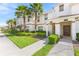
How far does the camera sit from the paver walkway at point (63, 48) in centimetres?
799

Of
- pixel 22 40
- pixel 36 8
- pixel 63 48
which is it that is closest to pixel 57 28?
pixel 63 48

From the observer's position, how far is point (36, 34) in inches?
382

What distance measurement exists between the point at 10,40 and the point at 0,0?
301 centimetres

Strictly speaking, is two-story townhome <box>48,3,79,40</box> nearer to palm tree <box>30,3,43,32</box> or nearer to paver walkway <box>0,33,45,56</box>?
palm tree <box>30,3,43,32</box>

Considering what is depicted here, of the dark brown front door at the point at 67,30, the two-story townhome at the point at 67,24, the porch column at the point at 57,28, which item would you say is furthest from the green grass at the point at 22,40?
the dark brown front door at the point at 67,30

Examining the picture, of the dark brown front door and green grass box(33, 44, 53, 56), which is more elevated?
the dark brown front door

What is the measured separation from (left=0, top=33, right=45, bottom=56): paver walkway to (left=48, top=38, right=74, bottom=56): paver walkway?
0.82 metres

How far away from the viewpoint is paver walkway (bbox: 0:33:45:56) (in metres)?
8.06

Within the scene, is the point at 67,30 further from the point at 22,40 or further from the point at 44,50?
the point at 22,40

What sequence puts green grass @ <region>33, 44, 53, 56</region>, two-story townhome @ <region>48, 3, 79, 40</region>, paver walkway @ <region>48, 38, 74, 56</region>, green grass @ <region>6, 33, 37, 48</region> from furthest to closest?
two-story townhome @ <region>48, 3, 79, 40</region>
green grass @ <region>6, 33, 37, 48</region>
paver walkway @ <region>48, 38, 74, 56</region>
green grass @ <region>33, 44, 53, 56</region>

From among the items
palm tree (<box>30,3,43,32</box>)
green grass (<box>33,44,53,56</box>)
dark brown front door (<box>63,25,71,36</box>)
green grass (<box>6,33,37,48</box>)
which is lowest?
green grass (<box>33,44,53,56</box>)

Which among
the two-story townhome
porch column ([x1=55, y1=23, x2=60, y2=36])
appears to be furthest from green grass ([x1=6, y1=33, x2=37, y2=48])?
porch column ([x1=55, y1=23, x2=60, y2=36])

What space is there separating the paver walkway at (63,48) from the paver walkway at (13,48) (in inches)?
32.3

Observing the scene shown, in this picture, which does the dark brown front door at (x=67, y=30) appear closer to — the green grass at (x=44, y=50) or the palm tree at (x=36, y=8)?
the palm tree at (x=36, y=8)
